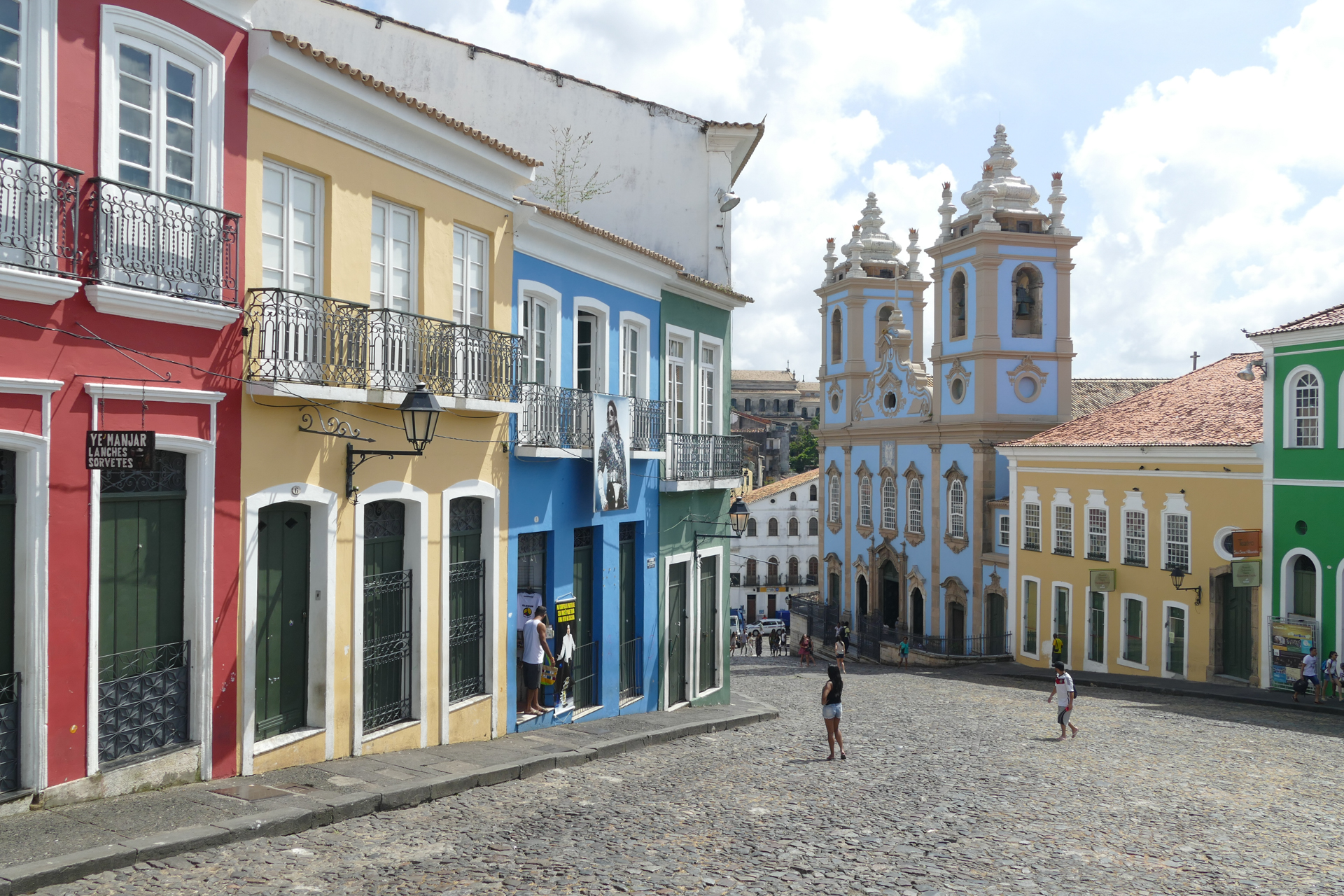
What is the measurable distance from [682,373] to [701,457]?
141 centimetres

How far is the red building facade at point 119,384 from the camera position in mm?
7328

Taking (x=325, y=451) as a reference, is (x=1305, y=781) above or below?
below

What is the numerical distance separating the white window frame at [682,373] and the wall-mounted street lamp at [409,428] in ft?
23.0

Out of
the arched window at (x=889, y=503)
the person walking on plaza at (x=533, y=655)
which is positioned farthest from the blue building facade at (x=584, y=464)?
the arched window at (x=889, y=503)

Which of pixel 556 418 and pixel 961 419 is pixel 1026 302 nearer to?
pixel 961 419

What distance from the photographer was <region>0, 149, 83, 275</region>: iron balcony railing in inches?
278

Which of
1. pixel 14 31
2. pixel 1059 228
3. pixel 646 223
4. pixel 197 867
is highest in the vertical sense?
pixel 1059 228

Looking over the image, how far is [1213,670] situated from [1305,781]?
1543 cm

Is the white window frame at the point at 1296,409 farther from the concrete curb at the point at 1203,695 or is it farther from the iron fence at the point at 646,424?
the iron fence at the point at 646,424

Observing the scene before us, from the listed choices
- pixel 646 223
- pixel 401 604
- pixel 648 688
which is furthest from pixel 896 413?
pixel 401 604

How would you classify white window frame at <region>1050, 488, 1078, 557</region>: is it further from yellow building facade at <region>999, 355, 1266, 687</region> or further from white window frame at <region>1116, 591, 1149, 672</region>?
white window frame at <region>1116, 591, 1149, 672</region>

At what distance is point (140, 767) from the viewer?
8.20 metres

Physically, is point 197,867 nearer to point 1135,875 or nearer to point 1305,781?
point 1135,875

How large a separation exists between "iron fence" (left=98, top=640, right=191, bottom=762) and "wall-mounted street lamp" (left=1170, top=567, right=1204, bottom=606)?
25287 mm
